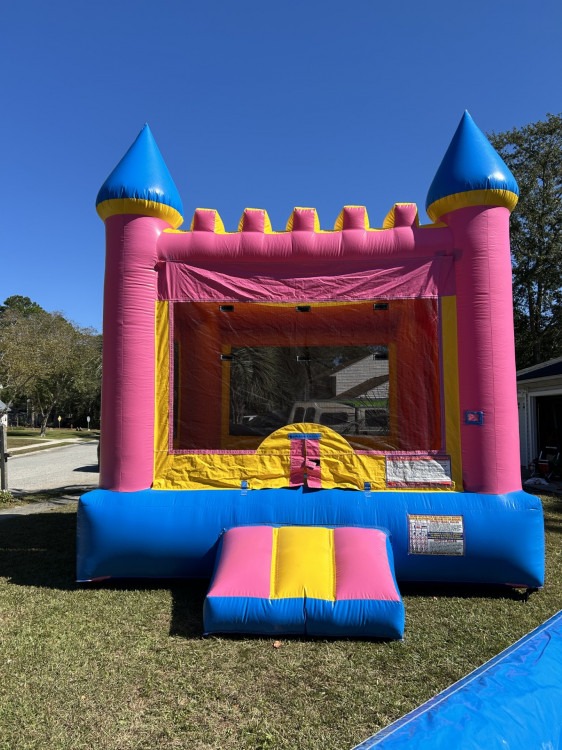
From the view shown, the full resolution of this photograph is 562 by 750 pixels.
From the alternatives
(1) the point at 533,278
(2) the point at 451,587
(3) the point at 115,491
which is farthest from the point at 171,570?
(1) the point at 533,278

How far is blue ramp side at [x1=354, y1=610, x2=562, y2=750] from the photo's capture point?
1487 millimetres

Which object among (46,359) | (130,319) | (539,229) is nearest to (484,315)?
(130,319)

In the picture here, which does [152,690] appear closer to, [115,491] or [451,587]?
[115,491]

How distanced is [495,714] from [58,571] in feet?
14.9

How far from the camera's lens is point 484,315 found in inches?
176

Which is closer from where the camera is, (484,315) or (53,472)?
(484,315)

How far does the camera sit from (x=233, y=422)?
488 cm

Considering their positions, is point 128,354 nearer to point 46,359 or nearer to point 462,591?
point 462,591

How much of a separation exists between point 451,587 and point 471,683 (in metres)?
3.00

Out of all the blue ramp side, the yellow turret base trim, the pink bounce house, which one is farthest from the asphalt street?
the blue ramp side

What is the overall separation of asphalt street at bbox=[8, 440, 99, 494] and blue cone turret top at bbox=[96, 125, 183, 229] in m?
8.00

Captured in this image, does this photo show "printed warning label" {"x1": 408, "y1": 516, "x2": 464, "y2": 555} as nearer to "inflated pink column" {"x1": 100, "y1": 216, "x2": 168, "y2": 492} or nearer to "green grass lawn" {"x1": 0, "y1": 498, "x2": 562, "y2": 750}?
"green grass lawn" {"x1": 0, "y1": 498, "x2": 562, "y2": 750}

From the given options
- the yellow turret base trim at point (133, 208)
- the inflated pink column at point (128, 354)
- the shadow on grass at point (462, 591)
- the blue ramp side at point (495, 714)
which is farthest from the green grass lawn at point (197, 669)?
the yellow turret base trim at point (133, 208)

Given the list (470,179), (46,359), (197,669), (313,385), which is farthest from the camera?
(46,359)
